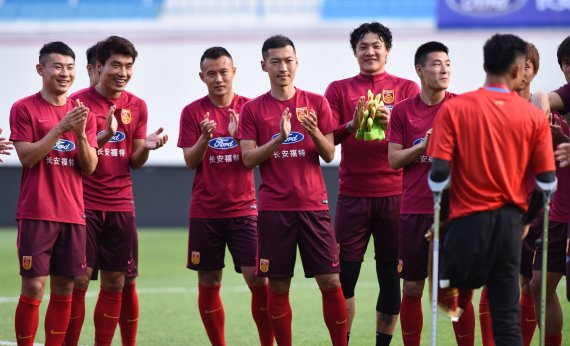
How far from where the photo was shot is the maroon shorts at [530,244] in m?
6.69

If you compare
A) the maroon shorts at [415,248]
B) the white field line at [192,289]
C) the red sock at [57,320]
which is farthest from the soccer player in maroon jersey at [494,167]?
the white field line at [192,289]

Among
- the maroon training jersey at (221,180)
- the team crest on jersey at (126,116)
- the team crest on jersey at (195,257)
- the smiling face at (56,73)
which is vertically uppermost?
the smiling face at (56,73)

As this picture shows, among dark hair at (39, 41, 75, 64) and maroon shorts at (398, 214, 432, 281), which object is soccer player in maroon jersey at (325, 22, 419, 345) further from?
dark hair at (39, 41, 75, 64)

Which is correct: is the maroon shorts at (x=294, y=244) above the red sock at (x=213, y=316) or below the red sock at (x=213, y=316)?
above

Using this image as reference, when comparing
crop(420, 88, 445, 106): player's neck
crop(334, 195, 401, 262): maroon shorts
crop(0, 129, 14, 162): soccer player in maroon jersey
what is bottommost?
crop(334, 195, 401, 262): maroon shorts

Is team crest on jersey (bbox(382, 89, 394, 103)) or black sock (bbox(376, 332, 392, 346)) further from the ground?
team crest on jersey (bbox(382, 89, 394, 103))

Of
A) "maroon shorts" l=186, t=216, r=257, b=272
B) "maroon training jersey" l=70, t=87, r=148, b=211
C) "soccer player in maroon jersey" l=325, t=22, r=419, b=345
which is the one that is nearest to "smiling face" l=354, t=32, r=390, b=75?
"soccer player in maroon jersey" l=325, t=22, r=419, b=345

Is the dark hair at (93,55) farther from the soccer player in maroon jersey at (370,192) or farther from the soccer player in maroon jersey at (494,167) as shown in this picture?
the soccer player in maroon jersey at (494,167)

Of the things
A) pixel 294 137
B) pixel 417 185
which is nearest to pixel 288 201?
pixel 294 137

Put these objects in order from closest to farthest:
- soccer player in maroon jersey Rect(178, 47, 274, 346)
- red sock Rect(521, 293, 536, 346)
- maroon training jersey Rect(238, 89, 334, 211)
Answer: maroon training jersey Rect(238, 89, 334, 211) → red sock Rect(521, 293, 536, 346) → soccer player in maroon jersey Rect(178, 47, 274, 346)

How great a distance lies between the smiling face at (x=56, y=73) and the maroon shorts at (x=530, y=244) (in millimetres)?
3283

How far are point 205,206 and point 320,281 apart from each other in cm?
111

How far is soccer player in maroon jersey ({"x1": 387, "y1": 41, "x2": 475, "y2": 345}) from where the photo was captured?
21.0 ft

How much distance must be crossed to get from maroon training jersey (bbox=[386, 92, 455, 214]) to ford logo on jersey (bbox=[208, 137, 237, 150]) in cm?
121
